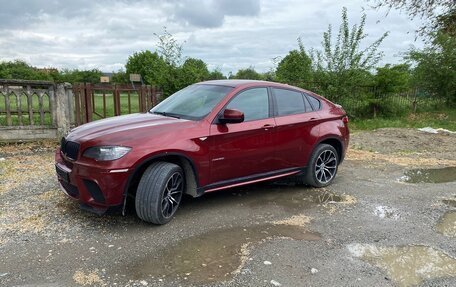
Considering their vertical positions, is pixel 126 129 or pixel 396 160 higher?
pixel 126 129

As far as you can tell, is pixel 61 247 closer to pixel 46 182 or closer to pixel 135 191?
pixel 135 191

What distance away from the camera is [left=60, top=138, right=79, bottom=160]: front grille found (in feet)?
14.3

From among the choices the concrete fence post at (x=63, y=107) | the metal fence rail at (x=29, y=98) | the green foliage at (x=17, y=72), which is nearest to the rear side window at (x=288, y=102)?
the concrete fence post at (x=63, y=107)

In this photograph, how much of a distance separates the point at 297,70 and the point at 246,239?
11.4 m

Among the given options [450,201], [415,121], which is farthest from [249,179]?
[415,121]

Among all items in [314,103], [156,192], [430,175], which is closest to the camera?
[156,192]

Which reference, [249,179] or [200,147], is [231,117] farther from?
[249,179]

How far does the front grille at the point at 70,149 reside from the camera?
4359 mm

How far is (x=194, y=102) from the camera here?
5.32 meters

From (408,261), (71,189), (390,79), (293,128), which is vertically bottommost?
(408,261)

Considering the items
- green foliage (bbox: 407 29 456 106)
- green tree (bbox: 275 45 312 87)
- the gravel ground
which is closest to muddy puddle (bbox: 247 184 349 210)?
the gravel ground

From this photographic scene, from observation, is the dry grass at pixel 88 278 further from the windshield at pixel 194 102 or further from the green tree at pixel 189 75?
the green tree at pixel 189 75

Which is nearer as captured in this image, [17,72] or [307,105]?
[307,105]

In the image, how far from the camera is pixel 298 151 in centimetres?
582
